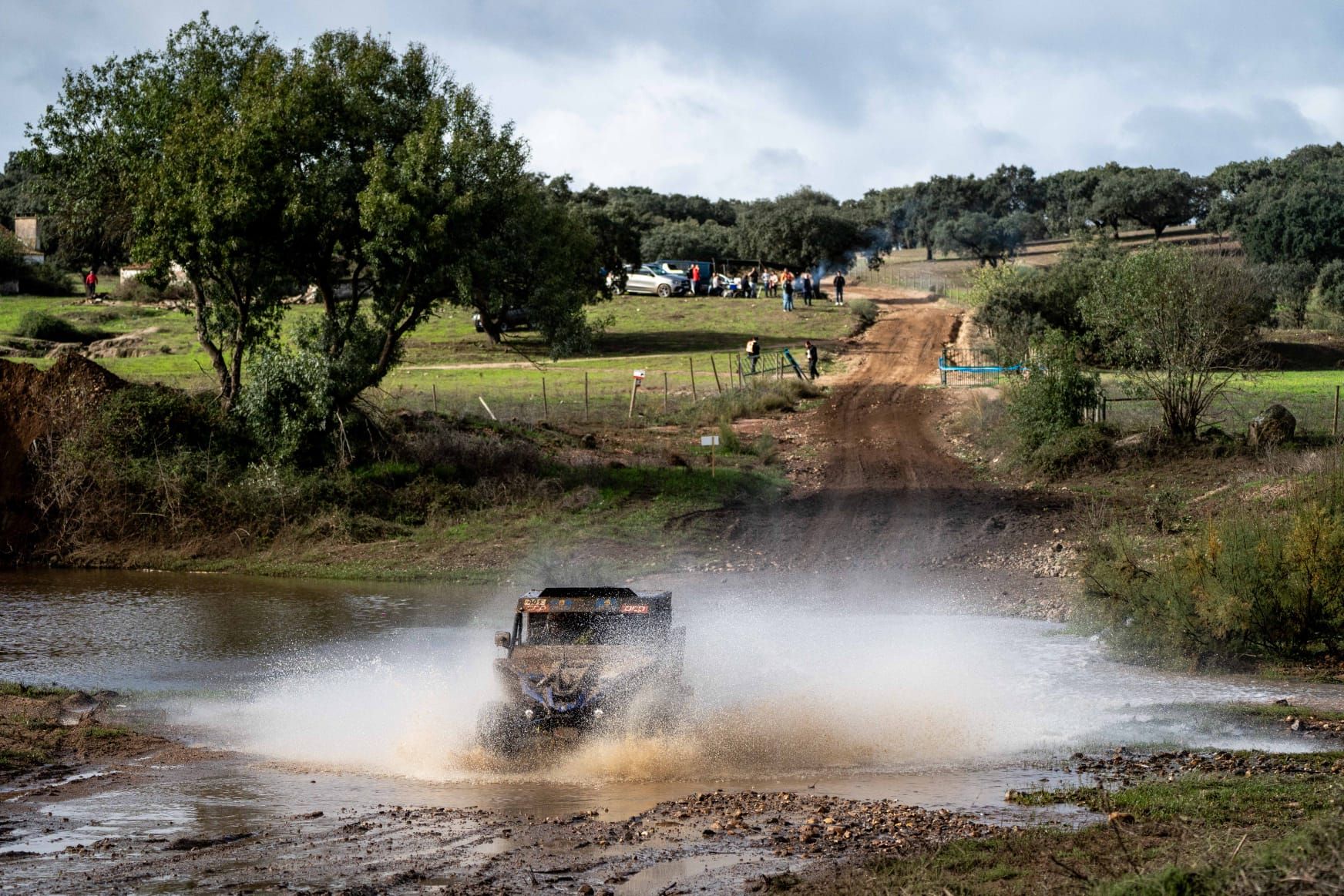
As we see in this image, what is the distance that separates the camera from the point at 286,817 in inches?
502

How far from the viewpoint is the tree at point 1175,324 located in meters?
34.3

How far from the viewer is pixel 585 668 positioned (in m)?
15.1

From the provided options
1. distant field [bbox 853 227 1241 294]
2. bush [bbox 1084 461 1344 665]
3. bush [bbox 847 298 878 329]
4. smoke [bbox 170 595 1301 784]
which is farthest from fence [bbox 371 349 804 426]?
distant field [bbox 853 227 1241 294]

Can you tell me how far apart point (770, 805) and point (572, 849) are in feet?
7.91

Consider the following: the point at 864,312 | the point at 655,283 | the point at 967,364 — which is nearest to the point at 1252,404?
the point at 967,364

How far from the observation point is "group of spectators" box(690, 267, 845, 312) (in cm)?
7488

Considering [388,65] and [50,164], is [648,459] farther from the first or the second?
[50,164]

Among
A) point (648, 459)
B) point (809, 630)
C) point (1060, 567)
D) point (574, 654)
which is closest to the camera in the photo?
point (574, 654)

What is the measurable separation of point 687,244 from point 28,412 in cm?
6953

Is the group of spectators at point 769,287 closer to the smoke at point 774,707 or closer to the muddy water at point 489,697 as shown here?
the muddy water at point 489,697

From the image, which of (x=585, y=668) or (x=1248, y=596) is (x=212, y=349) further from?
(x=1248, y=596)

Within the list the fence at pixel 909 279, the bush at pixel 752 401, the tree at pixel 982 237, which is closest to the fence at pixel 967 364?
the bush at pixel 752 401

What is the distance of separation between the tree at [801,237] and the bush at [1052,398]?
55958 mm

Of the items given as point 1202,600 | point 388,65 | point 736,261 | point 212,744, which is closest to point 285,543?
point 388,65
